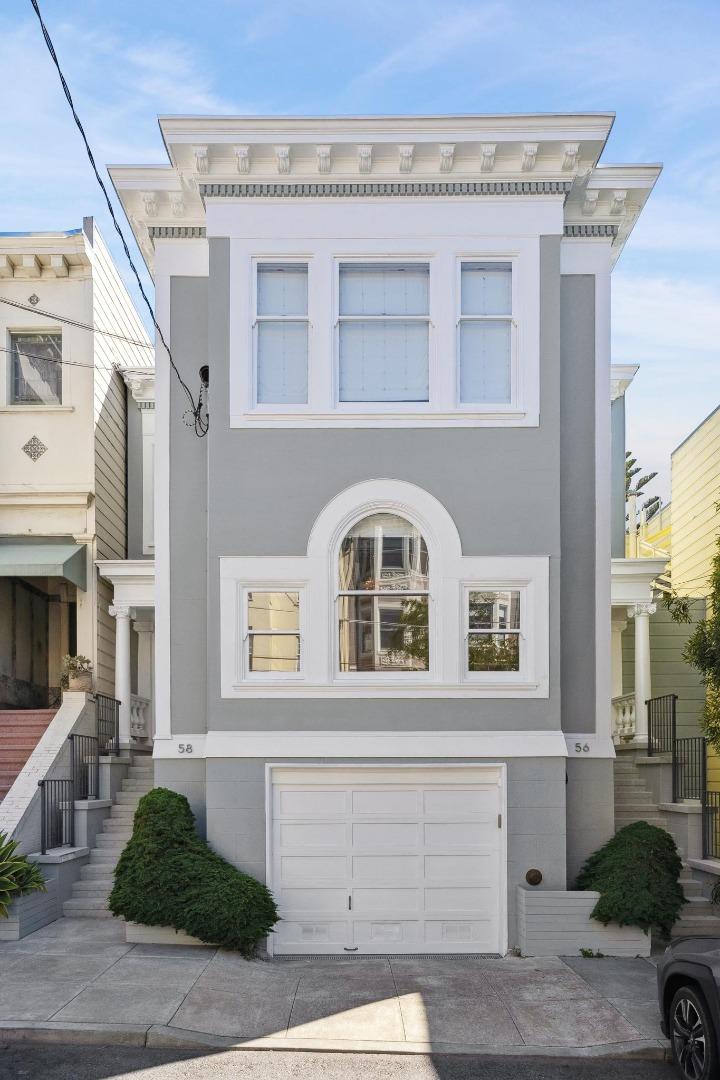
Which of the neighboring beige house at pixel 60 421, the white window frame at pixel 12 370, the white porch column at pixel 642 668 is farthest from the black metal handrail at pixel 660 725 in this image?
the white window frame at pixel 12 370

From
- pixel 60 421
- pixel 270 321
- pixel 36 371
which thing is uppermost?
pixel 36 371

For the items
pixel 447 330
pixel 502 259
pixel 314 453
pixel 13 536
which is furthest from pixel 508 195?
pixel 13 536

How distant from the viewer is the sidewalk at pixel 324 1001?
8164mm

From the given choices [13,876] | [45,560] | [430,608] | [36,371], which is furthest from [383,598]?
[36,371]

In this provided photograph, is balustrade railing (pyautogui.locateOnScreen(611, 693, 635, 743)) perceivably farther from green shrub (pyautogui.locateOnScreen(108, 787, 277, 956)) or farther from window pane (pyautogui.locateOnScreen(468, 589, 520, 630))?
green shrub (pyautogui.locateOnScreen(108, 787, 277, 956))

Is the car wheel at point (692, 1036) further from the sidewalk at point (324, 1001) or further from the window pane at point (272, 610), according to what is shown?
the window pane at point (272, 610)

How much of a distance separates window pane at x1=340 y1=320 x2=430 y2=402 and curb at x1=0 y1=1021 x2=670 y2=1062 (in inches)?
255

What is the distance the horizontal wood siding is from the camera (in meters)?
16.1

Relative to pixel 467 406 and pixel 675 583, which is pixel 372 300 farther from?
pixel 675 583

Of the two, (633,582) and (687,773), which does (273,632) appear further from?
(633,582)

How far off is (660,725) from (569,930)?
15.9 feet

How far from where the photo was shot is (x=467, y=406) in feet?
37.7

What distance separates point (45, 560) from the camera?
15.2 meters

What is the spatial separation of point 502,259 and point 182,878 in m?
7.42
